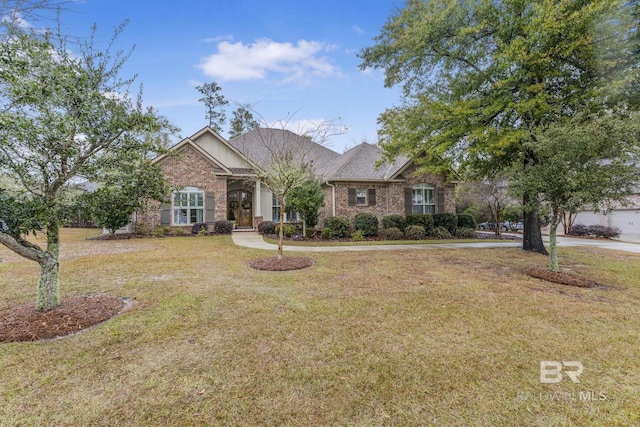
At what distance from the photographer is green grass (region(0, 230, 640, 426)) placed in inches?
94.1

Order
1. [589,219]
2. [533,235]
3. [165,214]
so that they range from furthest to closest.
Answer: [589,219] < [165,214] < [533,235]

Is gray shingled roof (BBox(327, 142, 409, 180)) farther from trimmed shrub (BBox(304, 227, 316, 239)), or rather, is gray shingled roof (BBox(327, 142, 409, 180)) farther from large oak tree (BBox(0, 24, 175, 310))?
large oak tree (BBox(0, 24, 175, 310))

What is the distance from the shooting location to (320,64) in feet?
49.6

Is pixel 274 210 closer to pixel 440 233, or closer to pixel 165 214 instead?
pixel 165 214

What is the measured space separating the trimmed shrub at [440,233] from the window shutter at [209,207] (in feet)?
42.1

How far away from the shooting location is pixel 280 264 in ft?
25.8

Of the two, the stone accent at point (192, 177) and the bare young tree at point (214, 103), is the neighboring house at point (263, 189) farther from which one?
the bare young tree at point (214, 103)

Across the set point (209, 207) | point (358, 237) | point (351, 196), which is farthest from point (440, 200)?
point (209, 207)

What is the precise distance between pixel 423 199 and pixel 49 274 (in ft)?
55.2

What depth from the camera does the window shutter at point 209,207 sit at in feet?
53.0

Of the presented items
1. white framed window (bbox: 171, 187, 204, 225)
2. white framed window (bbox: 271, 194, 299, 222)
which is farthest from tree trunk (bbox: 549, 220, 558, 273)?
white framed window (bbox: 171, 187, 204, 225)

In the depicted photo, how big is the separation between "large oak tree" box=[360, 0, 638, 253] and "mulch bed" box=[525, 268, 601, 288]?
1.87 metres

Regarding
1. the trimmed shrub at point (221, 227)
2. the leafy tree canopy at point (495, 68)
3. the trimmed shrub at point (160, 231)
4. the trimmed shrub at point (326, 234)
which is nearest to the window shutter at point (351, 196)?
the trimmed shrub at point (326, 234)

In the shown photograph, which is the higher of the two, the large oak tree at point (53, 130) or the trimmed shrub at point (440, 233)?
the large oak tree at point (53, 130)
